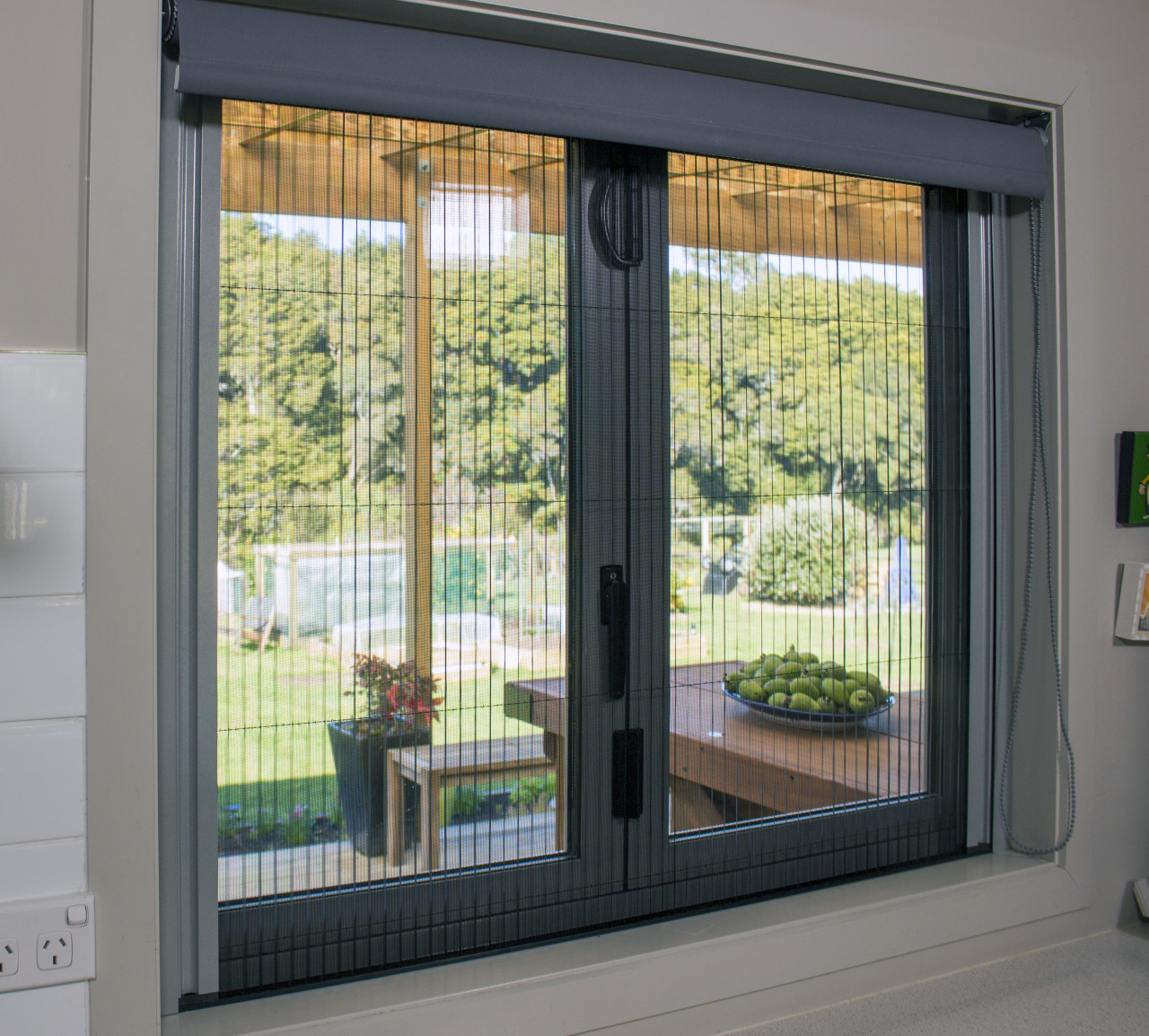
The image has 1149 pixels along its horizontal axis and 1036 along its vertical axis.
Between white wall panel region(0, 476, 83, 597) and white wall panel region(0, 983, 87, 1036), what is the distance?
0.43 m

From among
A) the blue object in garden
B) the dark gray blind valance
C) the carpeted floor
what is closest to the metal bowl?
the blue object in garden

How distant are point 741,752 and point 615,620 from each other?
313 mm

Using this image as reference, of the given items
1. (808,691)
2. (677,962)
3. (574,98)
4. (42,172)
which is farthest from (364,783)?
(574,98)

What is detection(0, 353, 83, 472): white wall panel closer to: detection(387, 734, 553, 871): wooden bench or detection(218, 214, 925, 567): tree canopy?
detection(218, 214, 925, 567): tree canopy

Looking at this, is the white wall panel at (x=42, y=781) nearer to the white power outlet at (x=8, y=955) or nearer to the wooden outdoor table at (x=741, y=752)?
the white power outlet at (x=8, y=955)

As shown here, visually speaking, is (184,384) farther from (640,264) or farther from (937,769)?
(937,769)

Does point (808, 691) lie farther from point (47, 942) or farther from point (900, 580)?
point (47, 942)

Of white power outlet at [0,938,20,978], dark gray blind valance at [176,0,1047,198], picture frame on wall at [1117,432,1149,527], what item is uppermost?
dark gray blind valance at [176,0,1047,198]

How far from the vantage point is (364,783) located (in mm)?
1242

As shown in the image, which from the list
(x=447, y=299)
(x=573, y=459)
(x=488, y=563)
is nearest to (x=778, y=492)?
(x=573, y=459)

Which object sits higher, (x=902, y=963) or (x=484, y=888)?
(x=484, y=888)

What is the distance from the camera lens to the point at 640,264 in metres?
1.37

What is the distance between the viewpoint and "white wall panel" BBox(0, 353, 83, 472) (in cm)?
101

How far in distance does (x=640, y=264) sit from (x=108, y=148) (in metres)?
0.71
